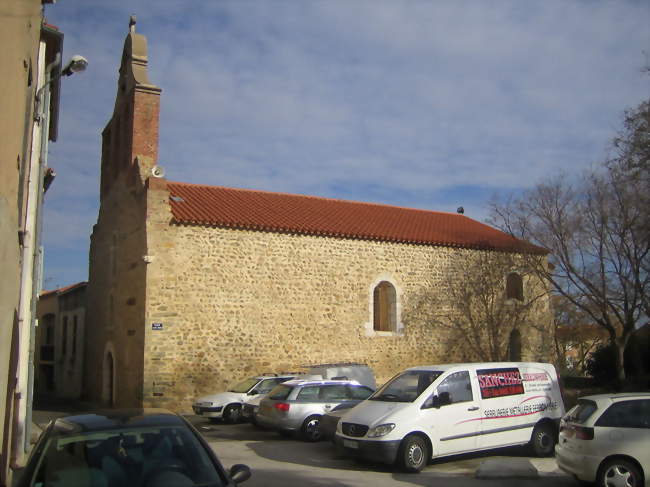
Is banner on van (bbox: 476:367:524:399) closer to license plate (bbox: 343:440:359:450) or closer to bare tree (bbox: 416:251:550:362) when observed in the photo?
license plate (bbox: 343:440:359:450)

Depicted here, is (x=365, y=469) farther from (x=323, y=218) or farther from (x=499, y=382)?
(x=323, y=218)

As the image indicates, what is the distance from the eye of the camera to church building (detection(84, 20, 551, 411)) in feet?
65.0

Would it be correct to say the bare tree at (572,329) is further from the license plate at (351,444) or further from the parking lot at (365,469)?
the license plate at (351,444)

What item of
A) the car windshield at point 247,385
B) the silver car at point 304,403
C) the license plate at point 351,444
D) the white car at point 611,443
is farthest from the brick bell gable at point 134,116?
the white car at point 611,443

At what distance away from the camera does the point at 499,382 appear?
1145 cm

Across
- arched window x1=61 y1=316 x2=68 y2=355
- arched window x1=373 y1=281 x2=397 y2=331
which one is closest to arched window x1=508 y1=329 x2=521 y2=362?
arched window x1=373 y1=281 x2=397 y2=331

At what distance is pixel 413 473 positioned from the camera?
10.2 meters

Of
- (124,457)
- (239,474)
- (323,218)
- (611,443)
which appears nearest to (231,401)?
(323,218)

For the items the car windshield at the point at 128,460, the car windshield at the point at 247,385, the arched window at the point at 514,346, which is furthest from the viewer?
the arched window at the point at 514,346

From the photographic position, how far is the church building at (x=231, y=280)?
65.0 feet

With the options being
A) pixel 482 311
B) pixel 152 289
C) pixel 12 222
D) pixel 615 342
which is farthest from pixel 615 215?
pixel 12 222

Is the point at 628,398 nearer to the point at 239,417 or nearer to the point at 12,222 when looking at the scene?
the point at 12,222

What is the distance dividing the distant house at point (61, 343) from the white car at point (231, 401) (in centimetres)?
1100

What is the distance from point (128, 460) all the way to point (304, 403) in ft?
31.3
